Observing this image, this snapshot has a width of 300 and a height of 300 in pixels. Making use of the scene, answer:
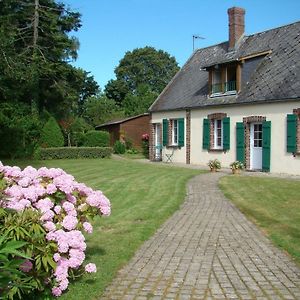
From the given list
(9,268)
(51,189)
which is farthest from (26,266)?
(51,189)

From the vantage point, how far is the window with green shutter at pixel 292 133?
17.7 m

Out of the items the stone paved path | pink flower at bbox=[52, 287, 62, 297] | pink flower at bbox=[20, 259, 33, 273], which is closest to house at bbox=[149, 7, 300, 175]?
the stone paved path

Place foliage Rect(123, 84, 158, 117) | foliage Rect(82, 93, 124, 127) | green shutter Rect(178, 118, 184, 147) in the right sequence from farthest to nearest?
foliage Rect(123, 84, 158, 117), foliage Rect(82, 93, 124, 127), green shutter Rect(178, 118, 184, 147)

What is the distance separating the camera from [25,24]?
109ft

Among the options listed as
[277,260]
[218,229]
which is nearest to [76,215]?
[277,260]

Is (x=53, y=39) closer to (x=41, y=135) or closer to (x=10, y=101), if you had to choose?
(x=10, y=101)

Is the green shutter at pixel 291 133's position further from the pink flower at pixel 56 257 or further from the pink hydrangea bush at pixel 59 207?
the pink flower at pixel 56 257

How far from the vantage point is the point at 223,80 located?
2197 centimetres

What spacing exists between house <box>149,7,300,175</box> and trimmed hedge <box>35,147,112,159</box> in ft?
12.2

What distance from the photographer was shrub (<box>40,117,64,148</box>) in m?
29.6

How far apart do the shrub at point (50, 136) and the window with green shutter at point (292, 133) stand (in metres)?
16.9

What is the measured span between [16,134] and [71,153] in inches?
154

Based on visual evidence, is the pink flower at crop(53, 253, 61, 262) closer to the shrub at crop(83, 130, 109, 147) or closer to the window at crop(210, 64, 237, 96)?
the window at crop(210, 64, 237, 96)

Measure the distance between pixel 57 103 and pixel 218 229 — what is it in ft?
95.5
